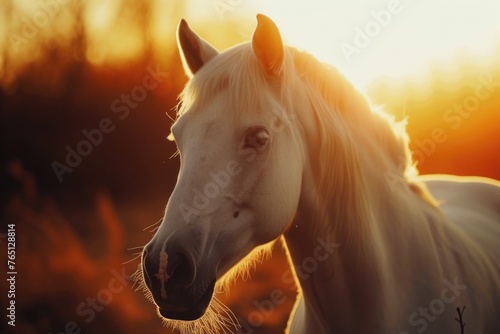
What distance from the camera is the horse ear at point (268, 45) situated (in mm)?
2014

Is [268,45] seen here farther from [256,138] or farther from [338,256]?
[338,256]

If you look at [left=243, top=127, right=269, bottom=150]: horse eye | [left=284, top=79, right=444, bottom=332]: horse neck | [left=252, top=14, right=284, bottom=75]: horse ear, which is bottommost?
[left=284, top=79, right=444, bottom=332]: horse neck

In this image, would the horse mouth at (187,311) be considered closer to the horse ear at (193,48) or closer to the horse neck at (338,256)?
the horse neck at (338,256)

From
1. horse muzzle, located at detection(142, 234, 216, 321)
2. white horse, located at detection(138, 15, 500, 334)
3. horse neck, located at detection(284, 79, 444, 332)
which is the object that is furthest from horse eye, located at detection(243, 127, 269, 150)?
horse muzzle, located at detection(142, 234, 216, 321)

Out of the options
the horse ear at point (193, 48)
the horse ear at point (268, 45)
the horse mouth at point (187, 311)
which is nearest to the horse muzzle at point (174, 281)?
the horse mouth at point (187, 311)

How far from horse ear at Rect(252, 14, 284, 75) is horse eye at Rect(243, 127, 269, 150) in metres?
0.26

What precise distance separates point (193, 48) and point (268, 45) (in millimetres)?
397

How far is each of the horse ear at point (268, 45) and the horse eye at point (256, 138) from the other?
10.1 inches

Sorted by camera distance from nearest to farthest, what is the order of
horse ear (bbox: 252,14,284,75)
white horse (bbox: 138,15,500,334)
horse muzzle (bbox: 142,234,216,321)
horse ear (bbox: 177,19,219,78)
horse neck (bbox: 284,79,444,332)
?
horse muzzle (bbox: 142,234,216,321)
white horse (bbox: 138,15,500,334)
horse ear (bbox: 252,14,284,75)
horse neck (bbox: 284,79,444,332)
horse ear (bbox: 177,19,219,78)

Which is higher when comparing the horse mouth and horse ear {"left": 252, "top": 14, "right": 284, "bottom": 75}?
horse ear {"left": 252, "top": 14, "right": 284, "bottom": 75}

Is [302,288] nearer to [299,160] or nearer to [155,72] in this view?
[299,160]

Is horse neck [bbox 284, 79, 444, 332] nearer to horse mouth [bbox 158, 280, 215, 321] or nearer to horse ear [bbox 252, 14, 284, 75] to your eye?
horse ear [bbox 252, 14, 284, 75]

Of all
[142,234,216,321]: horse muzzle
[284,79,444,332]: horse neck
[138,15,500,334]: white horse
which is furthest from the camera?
[284,79,444,332]: horse neck

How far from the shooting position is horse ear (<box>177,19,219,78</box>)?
7.57 ft
